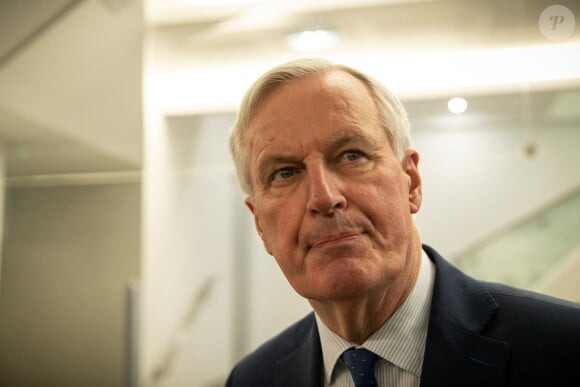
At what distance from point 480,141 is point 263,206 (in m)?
0.53

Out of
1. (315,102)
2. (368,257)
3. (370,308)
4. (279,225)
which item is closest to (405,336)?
(370,308)

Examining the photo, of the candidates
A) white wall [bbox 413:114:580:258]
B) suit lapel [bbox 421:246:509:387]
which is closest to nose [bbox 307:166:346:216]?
suit lapel [bbox 421:246:509:387]

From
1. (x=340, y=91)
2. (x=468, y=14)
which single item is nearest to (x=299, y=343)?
(x=340, y=91)

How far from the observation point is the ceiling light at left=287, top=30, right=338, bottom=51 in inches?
45.7

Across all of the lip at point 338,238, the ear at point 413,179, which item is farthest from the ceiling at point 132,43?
the lip at point 338,238

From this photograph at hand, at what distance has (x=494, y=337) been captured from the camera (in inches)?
30.2

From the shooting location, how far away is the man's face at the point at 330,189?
75 cm

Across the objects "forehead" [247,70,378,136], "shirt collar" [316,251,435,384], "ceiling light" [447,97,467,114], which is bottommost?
"shirt collar" [316,251,435,384]

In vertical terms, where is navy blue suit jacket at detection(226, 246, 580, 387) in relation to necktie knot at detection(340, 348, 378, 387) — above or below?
above

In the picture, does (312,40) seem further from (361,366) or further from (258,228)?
(361,366)

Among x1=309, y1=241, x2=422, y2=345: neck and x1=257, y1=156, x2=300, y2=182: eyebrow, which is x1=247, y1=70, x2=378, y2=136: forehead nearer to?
x1=257, y1=156, x2=300, y2=182: eyebrow

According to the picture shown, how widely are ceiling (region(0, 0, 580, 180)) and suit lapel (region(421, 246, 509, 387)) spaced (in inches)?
17.4

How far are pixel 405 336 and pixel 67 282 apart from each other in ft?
3.13

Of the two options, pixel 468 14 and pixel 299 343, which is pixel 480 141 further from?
pixel 299 343
